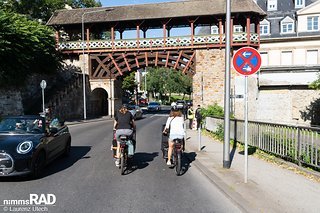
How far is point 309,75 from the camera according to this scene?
86.5 ft

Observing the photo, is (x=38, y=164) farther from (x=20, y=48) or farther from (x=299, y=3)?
(x=299, y=3)

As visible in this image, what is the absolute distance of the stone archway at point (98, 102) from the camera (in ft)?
117

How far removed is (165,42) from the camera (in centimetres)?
3088

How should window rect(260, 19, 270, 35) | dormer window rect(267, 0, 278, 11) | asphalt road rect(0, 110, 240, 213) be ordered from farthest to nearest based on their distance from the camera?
dormer window rect(267, 0, 278, 11)
window rect(260, 19, 270, 35)
asphalt road rect(0, 110, 240, 213)

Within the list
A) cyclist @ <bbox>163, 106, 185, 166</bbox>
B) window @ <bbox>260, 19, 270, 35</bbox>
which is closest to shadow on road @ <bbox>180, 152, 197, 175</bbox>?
cyclist @ <bbox>163, 106, 185, 166</bbox>

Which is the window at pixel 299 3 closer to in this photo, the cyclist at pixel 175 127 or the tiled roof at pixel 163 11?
the tiled roof at pixel 163 11

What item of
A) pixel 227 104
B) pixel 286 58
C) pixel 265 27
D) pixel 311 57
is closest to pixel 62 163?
pixel 227 104

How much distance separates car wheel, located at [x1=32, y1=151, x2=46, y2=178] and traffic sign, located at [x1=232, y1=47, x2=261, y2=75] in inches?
194

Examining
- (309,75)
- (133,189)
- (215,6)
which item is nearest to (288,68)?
(309,75)

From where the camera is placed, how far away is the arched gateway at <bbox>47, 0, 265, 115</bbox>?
2995 centimetres

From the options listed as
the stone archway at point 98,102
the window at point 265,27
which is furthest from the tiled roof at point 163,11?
the window at point 265,27

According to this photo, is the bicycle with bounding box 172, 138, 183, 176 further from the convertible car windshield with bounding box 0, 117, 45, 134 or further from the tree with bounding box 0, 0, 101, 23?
the tree with bounding box 0, 0, 101, 23

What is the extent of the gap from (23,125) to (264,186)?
6072 mm

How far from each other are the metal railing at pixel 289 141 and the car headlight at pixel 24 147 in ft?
21.7
